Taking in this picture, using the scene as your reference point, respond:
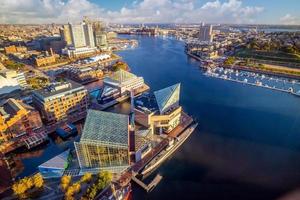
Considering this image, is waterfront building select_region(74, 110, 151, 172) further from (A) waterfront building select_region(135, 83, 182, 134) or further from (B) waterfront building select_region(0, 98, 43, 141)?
(B) waterfront building select_region(0, 98, 43, 141)

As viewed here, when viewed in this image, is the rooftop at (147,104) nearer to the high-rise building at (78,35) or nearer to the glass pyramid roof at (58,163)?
the glass pyramid roof at (58,163)

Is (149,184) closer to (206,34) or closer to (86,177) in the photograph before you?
(86,177)

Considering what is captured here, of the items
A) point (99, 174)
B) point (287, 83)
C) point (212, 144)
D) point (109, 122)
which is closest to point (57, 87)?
point (109, 122)

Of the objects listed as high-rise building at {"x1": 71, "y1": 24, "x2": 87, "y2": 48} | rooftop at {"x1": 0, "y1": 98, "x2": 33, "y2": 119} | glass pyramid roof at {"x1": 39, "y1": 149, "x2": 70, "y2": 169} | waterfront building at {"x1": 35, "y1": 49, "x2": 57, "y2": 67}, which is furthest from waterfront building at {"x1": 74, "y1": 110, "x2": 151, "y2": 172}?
high-rise building at {"x1": 71, "y1": 24, "x2": 87, "y2": 48}

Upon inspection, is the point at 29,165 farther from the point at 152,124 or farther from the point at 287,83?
the point at 287,83

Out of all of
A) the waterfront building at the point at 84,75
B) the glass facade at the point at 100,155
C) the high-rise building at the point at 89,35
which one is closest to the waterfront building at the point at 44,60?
the waterfront building at the point at 84,75
